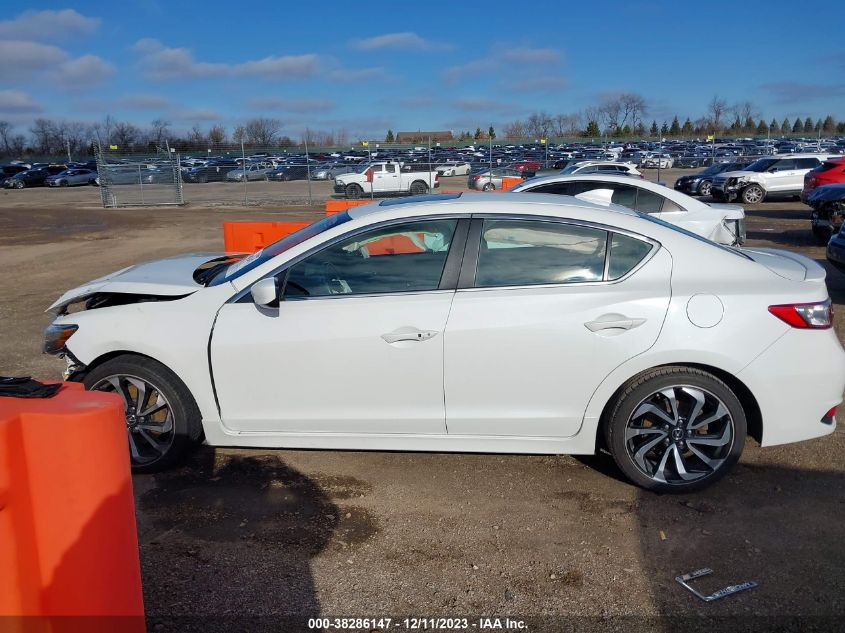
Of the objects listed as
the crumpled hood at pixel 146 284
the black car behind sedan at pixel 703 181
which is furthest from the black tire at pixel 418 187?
the crumpled hood at pixel 146 284

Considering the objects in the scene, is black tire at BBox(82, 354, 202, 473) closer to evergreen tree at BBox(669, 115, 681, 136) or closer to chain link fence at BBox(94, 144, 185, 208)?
chain link fence at BBox(94, 144, 185, 208)

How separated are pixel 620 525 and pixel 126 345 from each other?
285 cm

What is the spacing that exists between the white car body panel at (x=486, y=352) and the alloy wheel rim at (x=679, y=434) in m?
0.19

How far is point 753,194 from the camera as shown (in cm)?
2483

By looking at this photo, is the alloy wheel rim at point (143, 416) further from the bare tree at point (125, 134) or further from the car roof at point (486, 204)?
the bare tree at point (125, 134)

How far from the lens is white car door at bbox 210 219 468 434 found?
3879 mm

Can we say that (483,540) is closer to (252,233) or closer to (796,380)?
(796,380)

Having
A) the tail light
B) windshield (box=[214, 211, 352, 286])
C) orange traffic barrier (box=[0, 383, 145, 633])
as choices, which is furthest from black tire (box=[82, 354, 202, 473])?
the tail light

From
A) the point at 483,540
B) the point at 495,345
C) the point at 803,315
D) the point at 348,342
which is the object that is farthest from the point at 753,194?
the point at 483,540

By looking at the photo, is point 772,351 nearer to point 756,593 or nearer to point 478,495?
point 756,593

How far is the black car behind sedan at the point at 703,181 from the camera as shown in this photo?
26547 millimetres

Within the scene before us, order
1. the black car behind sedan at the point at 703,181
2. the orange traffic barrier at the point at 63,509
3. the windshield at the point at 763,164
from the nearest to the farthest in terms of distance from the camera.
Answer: the orange traffic barrier at the point at 63,509 → the windshield at the point at 763,164 → the black car behind sedan at the point at 703,181

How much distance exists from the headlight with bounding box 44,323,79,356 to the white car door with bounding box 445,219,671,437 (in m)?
2.20

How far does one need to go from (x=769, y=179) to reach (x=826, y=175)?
5671 millimetres
